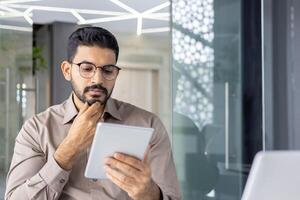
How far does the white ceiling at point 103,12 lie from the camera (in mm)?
5734

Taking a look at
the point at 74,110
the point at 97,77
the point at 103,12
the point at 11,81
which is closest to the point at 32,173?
the point at 74,110

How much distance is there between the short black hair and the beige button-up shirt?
0.16 meters

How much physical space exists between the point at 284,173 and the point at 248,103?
3018 mm

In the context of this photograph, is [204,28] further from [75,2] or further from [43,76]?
[43,76]

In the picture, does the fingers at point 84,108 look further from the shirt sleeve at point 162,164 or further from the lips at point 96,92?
the shirt sleeve at point 162,164

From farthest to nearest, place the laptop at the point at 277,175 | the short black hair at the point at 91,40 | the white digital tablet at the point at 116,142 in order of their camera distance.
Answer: the short black hair at the point at 91,40 < the white digital tablet at the point at 116,142 < the laptop at the point at 277,175

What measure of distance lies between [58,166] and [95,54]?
34 cm

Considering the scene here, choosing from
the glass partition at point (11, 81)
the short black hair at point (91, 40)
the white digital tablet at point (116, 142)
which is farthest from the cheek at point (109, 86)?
the glass partition at point (11, 81)

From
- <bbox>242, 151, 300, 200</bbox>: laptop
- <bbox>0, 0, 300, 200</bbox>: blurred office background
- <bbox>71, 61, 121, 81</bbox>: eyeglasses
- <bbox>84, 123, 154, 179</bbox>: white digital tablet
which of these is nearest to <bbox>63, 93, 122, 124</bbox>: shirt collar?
<bbox>71, 61, 121, 81</bbox>: eyeglasses

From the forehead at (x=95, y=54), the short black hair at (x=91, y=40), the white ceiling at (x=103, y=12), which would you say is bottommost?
the forehead at (x=95, y=54)

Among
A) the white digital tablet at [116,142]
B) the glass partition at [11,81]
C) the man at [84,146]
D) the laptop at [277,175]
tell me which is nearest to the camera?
the laptop at [277,175]

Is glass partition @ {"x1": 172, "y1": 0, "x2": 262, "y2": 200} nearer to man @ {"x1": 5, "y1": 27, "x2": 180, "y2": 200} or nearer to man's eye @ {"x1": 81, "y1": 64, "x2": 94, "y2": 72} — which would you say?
man @ {"x1": 5, "y1": 27, "x2": 180, "y2": 200}

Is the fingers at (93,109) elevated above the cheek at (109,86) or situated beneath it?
situated beneath

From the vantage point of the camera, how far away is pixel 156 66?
26.3 feet
